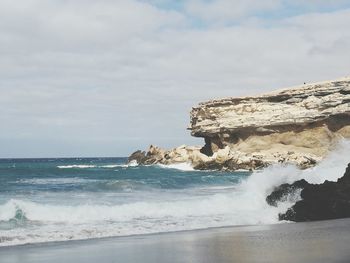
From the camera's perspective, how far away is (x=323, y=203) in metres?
16.1

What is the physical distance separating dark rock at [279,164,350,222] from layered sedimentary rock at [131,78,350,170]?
137 ft

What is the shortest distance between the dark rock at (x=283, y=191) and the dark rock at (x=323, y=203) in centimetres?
148

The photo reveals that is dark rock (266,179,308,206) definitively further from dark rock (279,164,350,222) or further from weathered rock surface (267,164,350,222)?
dark rock (279,164,350,222)

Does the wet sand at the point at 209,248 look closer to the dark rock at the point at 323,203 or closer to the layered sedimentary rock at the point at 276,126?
the dark rock at the point at 323,203

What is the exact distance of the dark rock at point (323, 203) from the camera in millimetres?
15875

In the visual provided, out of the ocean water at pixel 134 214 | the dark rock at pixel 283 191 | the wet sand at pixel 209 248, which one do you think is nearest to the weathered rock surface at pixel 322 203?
the ocean water at pixel 134 214

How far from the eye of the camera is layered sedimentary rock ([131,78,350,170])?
60.4 metres

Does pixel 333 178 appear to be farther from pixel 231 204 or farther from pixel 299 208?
pixel 299 208

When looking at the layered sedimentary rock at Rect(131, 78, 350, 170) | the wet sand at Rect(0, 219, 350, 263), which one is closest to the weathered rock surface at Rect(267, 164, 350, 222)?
the wet sand at Rect(0, 219, 350, 263)

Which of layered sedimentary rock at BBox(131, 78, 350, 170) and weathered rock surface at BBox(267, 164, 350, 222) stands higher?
layered sedimentary rock at BBox(131, 78, 350, 170)

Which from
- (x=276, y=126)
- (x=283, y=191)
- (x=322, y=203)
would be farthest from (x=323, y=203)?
(x=276, y=126)

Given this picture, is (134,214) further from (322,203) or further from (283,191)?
(322,203)

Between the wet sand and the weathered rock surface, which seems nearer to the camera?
the wet sand

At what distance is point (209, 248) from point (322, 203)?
6.33 meters
